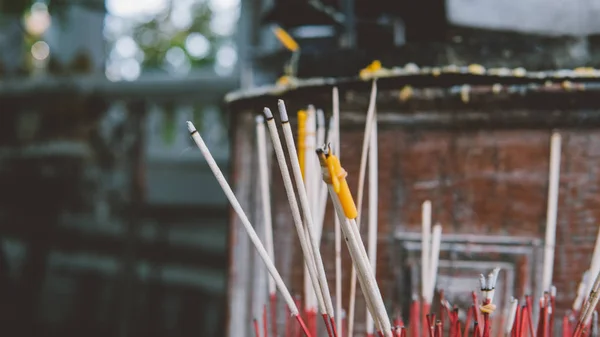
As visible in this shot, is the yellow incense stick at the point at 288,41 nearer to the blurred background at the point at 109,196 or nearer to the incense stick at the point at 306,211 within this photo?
the incense stick at the point at 306,211

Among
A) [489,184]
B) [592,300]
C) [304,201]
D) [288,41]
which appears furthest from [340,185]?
[288,41]

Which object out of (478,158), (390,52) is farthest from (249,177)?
(478,158)

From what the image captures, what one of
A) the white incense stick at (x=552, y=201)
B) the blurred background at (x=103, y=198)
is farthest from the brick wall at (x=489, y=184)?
the blurred background at (x=103, y=198)

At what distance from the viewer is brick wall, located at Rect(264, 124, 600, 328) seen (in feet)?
7.46

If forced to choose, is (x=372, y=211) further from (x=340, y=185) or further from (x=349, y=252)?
(x=340, y=185)

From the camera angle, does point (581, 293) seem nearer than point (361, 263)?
No

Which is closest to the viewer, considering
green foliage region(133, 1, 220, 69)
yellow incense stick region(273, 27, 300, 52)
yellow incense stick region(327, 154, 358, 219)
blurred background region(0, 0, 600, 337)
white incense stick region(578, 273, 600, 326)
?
yellow incense stick region(327, 154, 358, 219)

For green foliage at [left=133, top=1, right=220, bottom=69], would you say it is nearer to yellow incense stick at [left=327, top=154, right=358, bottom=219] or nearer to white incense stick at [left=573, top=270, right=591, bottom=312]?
white incense stick at [left=573, top=270, right=591, bottom=312]

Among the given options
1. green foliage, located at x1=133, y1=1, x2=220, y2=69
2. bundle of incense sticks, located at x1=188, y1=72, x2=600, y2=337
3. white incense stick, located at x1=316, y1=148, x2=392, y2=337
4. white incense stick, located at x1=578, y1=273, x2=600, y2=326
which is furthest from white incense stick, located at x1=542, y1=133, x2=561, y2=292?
green foliage, located at x1=133, y1=1, x2=220, y2=69

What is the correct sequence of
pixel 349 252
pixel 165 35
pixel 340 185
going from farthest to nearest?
1. pixel 165 35
2. pixel 349 252
3. pixel 340 185

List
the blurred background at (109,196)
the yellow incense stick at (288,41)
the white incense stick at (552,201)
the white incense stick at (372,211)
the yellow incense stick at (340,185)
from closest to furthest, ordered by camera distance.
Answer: the yellow incense stick at (340,185) < the white incense stick at (372,211) < the white incense stick at (552,201) < the yellow incense stick at (288,41) < the blurred background at (109,196)

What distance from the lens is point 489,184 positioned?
7.59 feet

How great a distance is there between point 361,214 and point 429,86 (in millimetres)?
600

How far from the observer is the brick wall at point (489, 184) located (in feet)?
7.46
